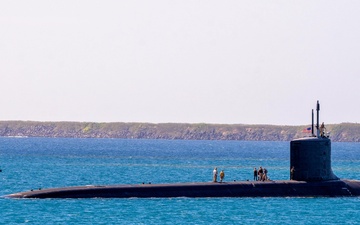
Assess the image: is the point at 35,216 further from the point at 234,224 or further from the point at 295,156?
the point at 295,156

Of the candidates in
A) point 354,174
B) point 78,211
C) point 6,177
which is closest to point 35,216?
point 78,211

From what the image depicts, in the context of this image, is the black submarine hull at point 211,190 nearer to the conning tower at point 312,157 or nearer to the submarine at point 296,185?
the submarine at point 296,185

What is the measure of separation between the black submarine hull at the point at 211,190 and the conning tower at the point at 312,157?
47cm

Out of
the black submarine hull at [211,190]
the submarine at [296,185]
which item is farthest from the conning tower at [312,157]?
the black submarine hull at [211,190]

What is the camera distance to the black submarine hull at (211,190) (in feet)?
157

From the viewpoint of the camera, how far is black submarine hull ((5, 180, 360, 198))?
157ft

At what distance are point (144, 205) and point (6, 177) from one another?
32.9m

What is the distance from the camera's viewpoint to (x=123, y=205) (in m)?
46.2

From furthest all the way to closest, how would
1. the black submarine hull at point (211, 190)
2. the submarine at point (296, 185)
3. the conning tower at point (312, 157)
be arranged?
the conning tower at point (312, 157), the submarine at point (296, 185), the black submarine hull at point (211, 190)

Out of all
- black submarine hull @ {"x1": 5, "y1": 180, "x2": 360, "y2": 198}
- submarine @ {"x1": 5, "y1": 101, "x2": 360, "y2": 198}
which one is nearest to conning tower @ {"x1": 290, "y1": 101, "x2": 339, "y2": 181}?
submarine @ {"x1": 5, "y1": 101, "x2": 360, "y2": 198}

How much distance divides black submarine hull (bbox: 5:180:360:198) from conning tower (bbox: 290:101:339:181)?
0.47 metres

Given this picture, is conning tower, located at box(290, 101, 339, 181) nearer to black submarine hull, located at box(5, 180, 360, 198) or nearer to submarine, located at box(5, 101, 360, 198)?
submarine, located at box(5, 101, 360, 198)

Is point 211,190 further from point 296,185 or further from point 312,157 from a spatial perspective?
point 312,157

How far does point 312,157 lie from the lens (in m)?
50.0
